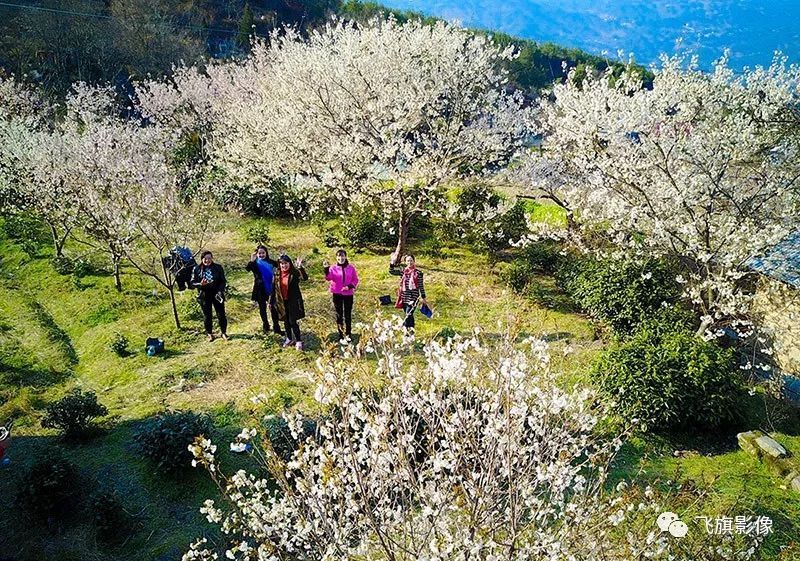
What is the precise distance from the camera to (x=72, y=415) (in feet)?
25.4

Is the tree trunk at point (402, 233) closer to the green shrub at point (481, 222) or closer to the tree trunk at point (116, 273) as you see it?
the green shrub at point (481, 222)

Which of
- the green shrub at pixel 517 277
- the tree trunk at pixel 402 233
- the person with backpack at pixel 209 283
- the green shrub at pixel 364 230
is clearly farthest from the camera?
the green shrub at pixel 364 230

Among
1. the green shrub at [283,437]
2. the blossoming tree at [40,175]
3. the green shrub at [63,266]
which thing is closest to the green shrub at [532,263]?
the green shrub at [283,437]

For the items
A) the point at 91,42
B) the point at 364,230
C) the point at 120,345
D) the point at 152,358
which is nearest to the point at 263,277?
the point at 152,358

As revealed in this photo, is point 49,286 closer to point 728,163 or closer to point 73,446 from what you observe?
point 73,446

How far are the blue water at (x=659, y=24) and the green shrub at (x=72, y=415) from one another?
11.7 m

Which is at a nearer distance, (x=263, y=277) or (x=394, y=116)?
(x=263, y=277)

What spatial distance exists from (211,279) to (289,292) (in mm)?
1478

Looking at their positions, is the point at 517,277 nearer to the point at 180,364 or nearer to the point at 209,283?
the point at 209,283

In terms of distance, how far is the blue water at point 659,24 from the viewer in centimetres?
1244

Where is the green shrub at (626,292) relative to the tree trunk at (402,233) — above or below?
below

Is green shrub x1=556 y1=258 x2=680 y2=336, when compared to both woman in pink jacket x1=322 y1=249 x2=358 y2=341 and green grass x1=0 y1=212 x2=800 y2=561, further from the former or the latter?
woman in pink jacket x1=322 y1=249 x2=358 y2=341

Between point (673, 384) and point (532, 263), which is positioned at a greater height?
point (532, 263)

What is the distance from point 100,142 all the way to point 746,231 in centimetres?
1519
